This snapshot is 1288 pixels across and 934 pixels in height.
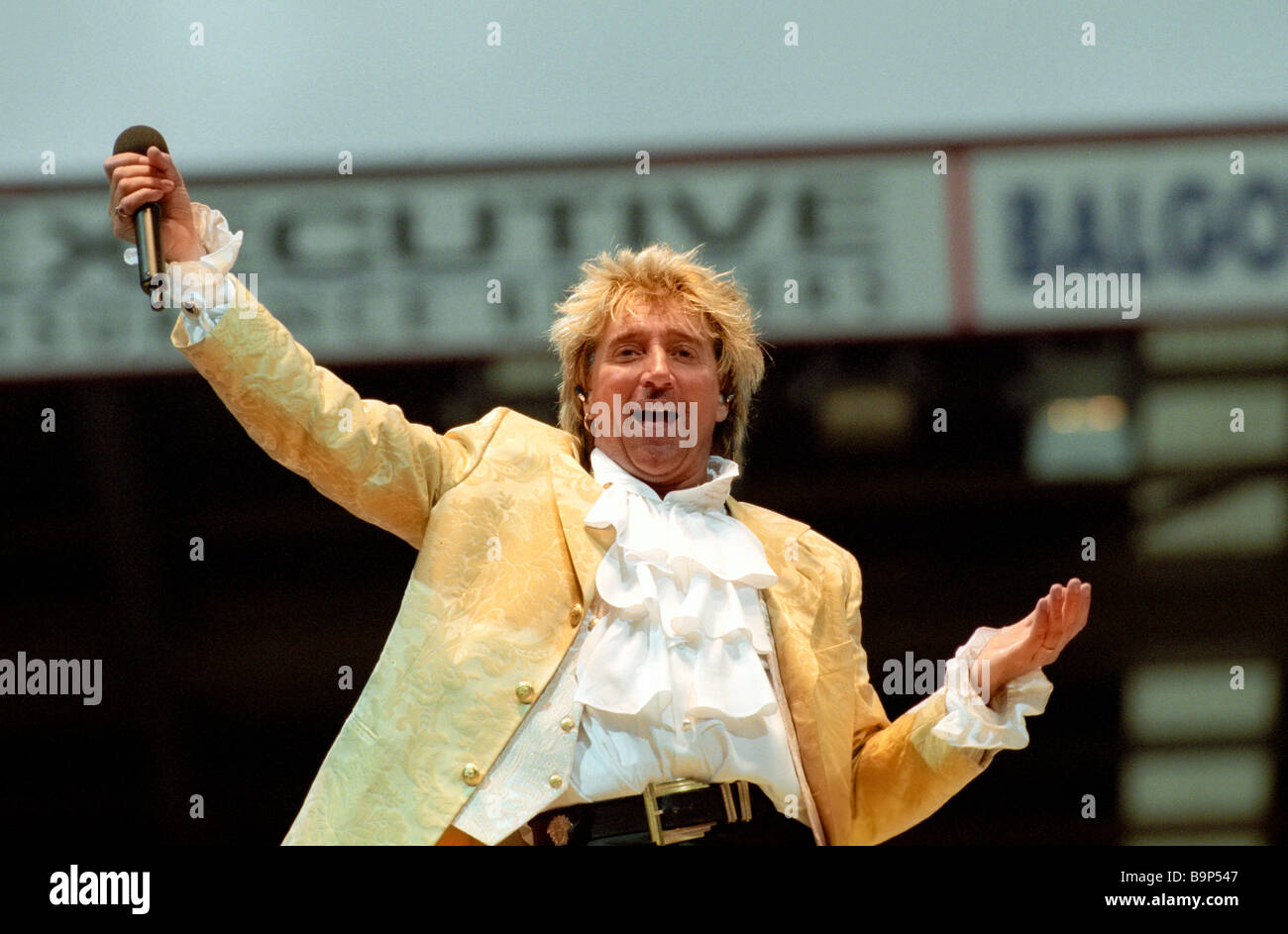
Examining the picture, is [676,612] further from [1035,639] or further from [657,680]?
[1035,639]

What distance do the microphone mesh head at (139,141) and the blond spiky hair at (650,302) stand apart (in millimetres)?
617

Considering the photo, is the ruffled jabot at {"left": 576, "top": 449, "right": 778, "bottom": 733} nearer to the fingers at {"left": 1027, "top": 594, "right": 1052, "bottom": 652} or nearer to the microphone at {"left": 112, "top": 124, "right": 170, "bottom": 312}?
the fingers at {"left": 1027, "top": 594, "right": 1052, "bottom": 652}

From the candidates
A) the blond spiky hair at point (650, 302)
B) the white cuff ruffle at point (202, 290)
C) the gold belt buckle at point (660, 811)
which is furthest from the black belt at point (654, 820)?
the white cuff ruffle at point (202, 290)

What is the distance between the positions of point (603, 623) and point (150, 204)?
0.72 m

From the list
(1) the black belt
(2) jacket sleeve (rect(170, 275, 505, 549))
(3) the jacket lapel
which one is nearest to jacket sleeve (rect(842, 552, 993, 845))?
(1) the black belt

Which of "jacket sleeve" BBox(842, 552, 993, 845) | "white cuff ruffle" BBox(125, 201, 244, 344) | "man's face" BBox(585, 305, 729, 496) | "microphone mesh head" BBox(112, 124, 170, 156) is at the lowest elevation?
"jacket sleeve" BBox(842, 552, 993, 845)

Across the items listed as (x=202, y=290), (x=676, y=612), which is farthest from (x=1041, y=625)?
(x=202, y=290)

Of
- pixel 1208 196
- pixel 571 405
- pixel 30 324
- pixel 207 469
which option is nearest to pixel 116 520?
pixel 207 469

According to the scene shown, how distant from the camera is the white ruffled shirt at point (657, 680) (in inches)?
76.2

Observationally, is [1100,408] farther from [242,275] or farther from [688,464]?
[242,275]

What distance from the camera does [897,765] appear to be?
220 cm

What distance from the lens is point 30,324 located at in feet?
9.91

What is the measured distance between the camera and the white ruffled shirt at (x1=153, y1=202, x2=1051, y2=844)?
6.35 ft

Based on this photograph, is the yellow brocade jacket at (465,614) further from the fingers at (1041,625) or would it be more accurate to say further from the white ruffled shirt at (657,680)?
the fingers at (1041,625)
